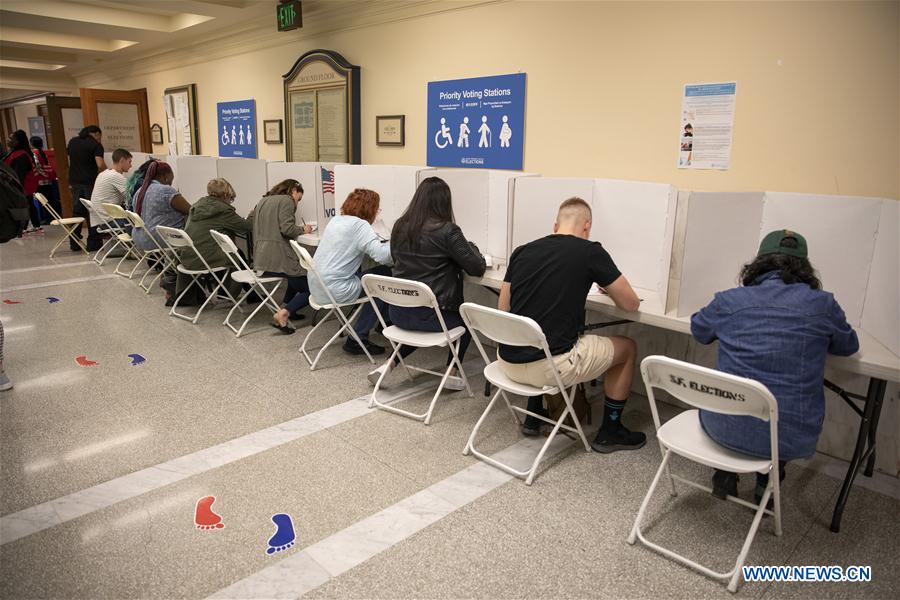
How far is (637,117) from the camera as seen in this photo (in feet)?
10.8

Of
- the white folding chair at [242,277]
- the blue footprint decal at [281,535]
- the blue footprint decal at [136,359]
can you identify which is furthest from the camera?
the white folding chair at [242,277]

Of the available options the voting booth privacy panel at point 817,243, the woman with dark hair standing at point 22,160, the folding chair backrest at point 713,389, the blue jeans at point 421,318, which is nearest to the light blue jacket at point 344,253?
the blue jeans at point 421,318

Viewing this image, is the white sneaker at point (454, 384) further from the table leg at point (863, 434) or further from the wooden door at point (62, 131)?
the wooden door at point (62, 131)

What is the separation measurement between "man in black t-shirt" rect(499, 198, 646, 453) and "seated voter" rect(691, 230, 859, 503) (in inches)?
22.6

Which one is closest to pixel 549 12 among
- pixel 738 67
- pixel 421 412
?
pixel 738 67

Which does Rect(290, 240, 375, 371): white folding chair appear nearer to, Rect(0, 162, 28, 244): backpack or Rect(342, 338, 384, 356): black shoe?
Rect(342, 338, 384, 356): black shoe

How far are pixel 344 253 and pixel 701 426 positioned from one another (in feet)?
7.49

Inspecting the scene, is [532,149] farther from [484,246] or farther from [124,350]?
[124,350]

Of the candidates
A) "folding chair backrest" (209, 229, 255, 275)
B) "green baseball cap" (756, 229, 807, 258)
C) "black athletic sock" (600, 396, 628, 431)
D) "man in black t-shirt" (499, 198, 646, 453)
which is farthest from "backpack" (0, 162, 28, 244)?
"green baseball cap" (756, 229, 807, 258)

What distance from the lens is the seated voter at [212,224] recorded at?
4.52 m

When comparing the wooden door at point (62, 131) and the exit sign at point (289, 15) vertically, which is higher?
the exit sign at point (289, 15)

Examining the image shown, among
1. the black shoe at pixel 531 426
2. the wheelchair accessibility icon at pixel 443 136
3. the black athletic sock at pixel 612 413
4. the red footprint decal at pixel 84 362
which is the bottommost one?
the red footprint decal at pixel 84 362

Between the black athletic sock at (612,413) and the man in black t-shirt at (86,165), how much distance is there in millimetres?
7233

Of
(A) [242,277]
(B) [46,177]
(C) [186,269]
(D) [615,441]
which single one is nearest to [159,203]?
(C) [186,269]
